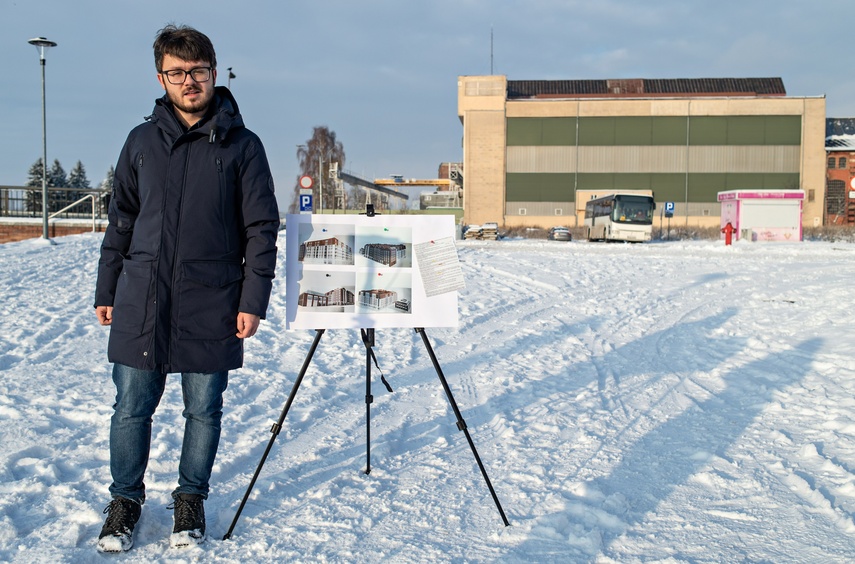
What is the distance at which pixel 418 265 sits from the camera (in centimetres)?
427

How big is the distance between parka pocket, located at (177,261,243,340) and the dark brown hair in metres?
0.99

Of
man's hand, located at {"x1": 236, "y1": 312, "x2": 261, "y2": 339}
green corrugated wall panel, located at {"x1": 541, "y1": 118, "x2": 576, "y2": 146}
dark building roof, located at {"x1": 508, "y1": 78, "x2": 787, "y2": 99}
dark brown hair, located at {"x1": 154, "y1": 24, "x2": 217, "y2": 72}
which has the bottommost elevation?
man's hand, located at {"x1": 236, "y1": 312, "x2": 261, "y2": 339}

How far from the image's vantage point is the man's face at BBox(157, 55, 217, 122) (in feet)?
11.7

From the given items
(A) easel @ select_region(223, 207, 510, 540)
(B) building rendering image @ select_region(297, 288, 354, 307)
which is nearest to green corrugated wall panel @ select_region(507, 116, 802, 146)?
(A) easel @ select_region(223, 207, 510, 540)

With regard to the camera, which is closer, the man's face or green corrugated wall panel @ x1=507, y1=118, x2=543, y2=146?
the man's face

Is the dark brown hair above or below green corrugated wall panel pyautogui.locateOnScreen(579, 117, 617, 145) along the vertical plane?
below

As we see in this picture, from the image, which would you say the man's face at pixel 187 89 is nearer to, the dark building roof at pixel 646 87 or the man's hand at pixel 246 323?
the man's hand at pixel 246 323

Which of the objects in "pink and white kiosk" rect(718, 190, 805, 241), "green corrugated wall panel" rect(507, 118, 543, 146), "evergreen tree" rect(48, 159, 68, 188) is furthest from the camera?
"evergreen tree" rect(48, 159, 68, 188)

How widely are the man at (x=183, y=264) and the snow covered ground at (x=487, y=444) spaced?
41 centimetres

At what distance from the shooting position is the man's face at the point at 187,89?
3553mm

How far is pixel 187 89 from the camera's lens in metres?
3.58

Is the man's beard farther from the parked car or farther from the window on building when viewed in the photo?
the window on building

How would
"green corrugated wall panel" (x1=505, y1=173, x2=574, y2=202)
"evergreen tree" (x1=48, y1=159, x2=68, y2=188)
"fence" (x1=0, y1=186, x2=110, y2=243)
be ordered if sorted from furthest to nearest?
"evergreen tree" (x1=48, y1=159, x2=68, y2=188) < "green corrugated wall panel" (x1=505, y1=173, x2=574, y2=202) < "fence" (x1=0, y1=186, x2=110, y2=243)

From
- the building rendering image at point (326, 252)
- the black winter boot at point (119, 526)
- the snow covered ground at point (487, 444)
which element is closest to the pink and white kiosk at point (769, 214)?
the snow covered ground at point (487, 444)
